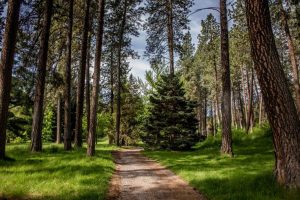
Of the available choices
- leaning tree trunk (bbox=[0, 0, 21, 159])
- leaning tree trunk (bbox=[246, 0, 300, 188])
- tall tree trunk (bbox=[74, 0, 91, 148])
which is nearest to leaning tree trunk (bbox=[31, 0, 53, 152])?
tall tree trunk (bbox=[74, 0, 91, 148])

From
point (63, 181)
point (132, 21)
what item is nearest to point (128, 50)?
point (132, 21)

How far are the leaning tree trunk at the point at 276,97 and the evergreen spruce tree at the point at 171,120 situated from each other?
16348 millimetres

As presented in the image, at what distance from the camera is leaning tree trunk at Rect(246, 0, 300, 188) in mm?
7328

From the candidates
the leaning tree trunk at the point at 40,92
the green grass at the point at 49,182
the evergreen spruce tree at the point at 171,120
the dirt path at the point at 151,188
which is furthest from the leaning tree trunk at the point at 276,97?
the evergreen spruce tree at the point at 171,120

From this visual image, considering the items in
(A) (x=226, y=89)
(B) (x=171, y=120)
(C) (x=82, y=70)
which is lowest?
(B) (x=171, y=120)

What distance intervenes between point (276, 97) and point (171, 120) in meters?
17.6

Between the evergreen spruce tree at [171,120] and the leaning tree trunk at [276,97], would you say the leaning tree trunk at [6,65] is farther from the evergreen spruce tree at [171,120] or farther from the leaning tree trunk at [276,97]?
the evergreen spruce tree at [171,120]

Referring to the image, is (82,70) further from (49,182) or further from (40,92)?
(49,182)

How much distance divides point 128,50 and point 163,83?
384 inches

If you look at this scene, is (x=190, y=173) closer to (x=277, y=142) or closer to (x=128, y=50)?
(x=277, y=142)

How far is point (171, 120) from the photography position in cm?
2494

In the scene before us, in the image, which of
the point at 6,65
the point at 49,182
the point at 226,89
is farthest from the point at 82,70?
the point at 49,182

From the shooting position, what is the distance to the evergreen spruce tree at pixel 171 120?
24156 mm

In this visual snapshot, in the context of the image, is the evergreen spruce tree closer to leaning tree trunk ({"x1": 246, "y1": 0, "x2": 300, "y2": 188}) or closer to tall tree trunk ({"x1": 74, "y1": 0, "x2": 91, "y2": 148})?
tall tree trunk ({"x1": 74, "y1": 0, "x2": 91, "y2": 148})
